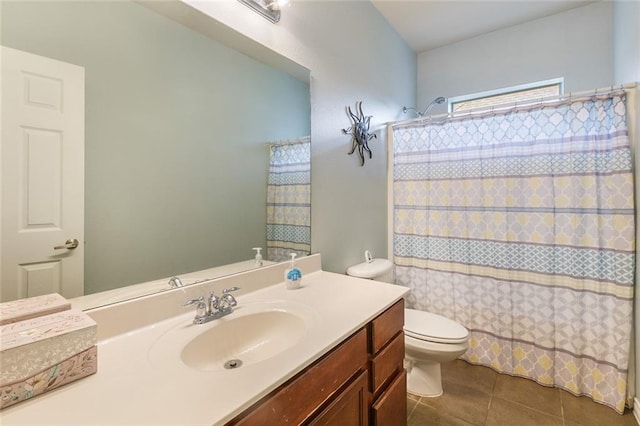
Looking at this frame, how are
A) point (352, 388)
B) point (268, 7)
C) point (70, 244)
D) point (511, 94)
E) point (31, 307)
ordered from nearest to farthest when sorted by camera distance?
point (31, 307)
point (70, 244)
point (352, 388)
point (268, 7)
point (511, 94)

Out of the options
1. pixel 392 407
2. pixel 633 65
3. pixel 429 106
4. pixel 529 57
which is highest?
pixel 529 57

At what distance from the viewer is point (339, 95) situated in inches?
69.7

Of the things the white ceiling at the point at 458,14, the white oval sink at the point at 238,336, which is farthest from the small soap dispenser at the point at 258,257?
the white ceiling at the point at 458,14

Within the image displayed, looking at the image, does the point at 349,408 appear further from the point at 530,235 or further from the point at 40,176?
the point at 530,235

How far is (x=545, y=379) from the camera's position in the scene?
1.82 m

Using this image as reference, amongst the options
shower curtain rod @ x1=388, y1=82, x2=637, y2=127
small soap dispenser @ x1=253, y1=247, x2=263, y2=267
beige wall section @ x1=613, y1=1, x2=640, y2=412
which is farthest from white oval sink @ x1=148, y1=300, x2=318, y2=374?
beige wall section @ x1=613, y1=1, x2=640, y2=412

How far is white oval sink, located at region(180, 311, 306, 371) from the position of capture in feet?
2.85

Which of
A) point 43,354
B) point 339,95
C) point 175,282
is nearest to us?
point 43,354

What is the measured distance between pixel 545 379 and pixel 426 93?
2553mm

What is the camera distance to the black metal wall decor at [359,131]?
1.87 metres

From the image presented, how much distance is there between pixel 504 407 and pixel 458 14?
2.79 m

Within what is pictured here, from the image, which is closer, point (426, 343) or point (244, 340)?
point (244, 340)

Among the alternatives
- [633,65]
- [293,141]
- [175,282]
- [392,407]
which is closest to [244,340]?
[175,282]

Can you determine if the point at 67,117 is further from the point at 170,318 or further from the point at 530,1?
the point at 530,1
